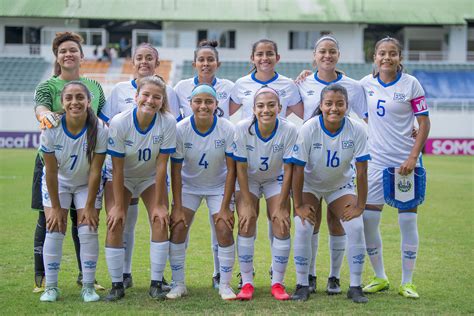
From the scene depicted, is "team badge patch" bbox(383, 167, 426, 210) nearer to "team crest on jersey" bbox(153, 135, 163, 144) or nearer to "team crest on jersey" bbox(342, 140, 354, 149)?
"team crest on jersey" bbox(342, 140, 354, 149)

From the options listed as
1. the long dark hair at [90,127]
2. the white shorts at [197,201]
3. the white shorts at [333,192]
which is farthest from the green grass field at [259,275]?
the long dark hair at [90,127]

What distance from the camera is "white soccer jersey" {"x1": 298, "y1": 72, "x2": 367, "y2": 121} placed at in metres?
7.04

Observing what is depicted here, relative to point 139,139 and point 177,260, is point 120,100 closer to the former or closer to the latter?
point 139,139

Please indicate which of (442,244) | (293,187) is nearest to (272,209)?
(293,187)

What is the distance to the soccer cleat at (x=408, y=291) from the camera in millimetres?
6531

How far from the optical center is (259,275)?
24.9 feet

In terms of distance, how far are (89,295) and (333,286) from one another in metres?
2.21

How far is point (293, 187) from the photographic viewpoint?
642 cm

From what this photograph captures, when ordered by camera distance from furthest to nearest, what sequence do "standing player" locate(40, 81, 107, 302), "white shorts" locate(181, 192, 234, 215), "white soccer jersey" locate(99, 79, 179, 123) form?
"white soccer jersey" locate(99, 79, 179, 123), "white shorts" locate(181, 192, 234, 215), "standing player" locate(40, 81, 107, 302)

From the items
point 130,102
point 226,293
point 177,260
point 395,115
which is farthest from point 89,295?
point 395,115

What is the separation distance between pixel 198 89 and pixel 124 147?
0.84 meters

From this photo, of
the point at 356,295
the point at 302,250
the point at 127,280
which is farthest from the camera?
the point at 127,280

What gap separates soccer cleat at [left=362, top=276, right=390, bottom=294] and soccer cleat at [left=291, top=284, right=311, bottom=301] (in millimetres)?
683

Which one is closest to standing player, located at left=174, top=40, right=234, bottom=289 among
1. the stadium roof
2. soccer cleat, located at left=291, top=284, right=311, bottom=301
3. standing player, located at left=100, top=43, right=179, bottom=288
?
standing player, located at left=100, top=43, right=179, bottom=288
